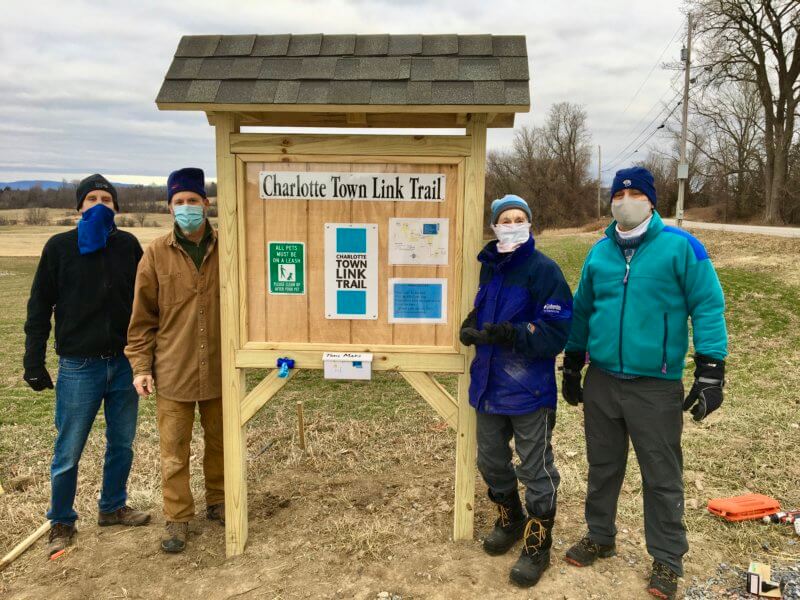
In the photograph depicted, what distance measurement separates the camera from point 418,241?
132 inches

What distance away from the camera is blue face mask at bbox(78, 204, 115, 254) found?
358cm

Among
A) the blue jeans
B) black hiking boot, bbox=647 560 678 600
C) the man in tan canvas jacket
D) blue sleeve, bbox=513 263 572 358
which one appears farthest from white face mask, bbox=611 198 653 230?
the blue jeans

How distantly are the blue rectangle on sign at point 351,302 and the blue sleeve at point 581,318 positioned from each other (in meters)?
1.18

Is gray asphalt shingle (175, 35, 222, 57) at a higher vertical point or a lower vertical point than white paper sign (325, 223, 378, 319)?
higher

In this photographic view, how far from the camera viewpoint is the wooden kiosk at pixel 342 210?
10.2 ft

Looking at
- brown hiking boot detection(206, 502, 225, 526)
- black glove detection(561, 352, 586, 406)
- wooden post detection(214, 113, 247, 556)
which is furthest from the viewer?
brown hiking boot detection(206, 502, 225, 526)

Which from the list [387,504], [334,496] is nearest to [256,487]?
[334,496]

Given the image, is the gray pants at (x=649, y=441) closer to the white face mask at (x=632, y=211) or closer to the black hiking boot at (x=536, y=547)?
the black hiking boot at (x=536, y=547)

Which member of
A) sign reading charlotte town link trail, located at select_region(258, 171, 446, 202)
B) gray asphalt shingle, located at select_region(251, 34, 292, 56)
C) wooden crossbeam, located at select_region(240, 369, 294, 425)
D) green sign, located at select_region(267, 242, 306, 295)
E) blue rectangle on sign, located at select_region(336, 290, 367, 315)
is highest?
gray asphalt shingle, located at select_region(251, 34, 292, 56)

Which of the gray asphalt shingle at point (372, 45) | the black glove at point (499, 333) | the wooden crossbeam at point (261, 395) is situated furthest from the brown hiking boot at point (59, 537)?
the gray asphalt shingle at point (372, 45)

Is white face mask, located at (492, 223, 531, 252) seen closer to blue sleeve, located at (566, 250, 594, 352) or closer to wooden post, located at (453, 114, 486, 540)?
wooden post, located at (453, 114, 486, 540)

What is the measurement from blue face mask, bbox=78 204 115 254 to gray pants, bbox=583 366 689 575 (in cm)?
299

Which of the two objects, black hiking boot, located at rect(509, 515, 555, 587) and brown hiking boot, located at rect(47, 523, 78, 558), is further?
brown hiking boot, located at rect(47, 523, 78, 558)

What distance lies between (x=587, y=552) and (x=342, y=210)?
2.39 m
